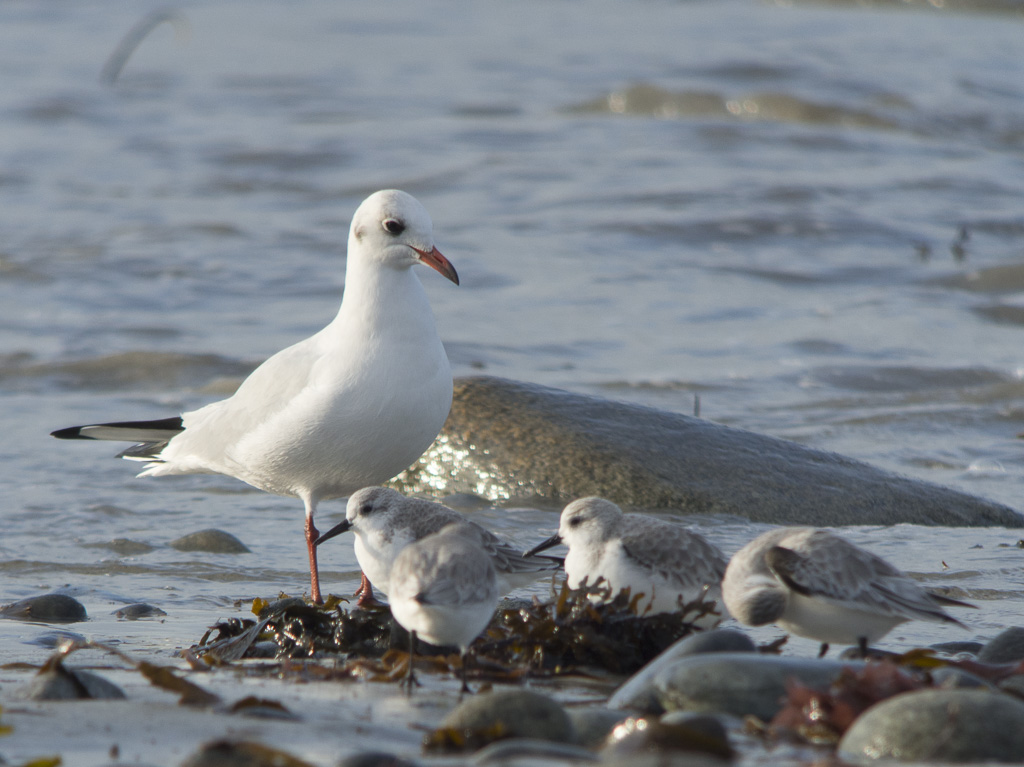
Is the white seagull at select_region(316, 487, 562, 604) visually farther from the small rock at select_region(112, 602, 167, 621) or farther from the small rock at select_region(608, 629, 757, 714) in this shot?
the small rock at select_region(112, 602, 167, 621)

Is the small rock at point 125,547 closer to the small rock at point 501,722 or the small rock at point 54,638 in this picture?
the small rock at point 54,638

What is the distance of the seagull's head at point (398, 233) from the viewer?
17.3 ft

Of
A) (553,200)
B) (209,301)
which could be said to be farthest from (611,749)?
(553,200)

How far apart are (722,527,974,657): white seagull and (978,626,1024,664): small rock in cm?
28

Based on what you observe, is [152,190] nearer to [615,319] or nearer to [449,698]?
[615,319]

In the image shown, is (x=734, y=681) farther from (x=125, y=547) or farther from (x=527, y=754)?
(x=125, y=547)

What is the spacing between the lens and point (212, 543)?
6348 mm

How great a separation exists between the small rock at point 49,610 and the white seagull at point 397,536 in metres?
1.35

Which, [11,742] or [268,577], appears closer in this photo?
[11,742]

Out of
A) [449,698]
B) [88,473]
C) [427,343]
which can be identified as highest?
[427,343]

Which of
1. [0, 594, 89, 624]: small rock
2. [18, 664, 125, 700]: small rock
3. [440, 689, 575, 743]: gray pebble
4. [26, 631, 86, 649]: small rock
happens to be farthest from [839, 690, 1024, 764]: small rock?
[0, 594, 89, 624]: small rock

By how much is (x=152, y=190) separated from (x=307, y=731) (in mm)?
13392

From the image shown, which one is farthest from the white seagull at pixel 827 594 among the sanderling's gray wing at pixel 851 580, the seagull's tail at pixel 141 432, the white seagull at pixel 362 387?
the seagull's tail at pixel 141 432

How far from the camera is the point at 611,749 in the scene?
122 inches
